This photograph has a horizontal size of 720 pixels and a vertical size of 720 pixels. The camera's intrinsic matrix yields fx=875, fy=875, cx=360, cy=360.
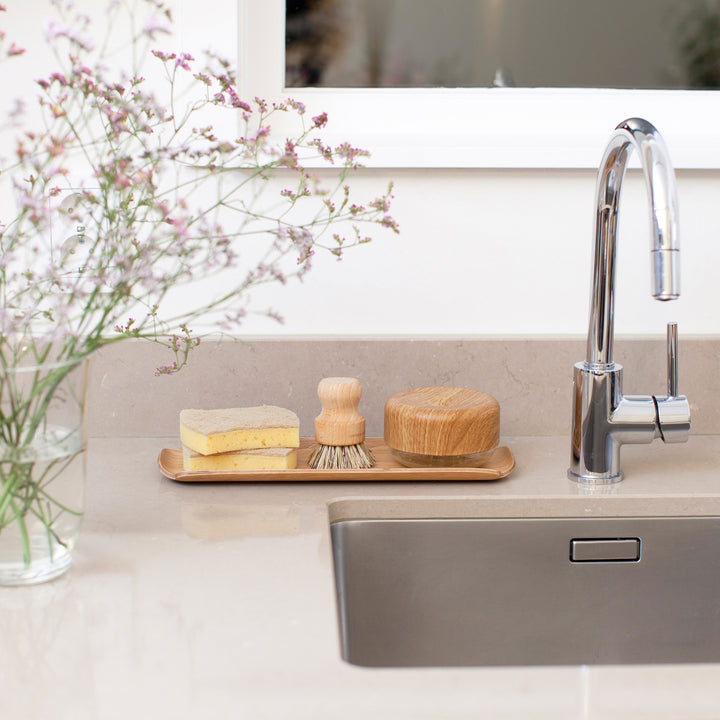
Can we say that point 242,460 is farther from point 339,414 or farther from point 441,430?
point 441,430

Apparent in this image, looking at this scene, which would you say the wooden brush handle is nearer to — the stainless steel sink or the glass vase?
the stainless steel sink

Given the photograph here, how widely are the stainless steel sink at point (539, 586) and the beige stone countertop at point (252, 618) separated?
0.09ft

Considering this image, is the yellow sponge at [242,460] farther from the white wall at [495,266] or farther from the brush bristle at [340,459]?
the white wall at [495,266]

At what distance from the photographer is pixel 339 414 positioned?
1008mm

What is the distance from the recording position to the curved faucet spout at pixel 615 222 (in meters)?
0.84

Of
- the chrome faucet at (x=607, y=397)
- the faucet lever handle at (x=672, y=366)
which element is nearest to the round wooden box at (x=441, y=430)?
the chrome faucet at (x=607, y=397)

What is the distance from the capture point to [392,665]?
0.95m

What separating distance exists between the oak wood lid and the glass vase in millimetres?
375

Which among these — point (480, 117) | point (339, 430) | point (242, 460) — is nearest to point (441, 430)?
point (339, 430)

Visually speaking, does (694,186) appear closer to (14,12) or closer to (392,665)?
(392,665)

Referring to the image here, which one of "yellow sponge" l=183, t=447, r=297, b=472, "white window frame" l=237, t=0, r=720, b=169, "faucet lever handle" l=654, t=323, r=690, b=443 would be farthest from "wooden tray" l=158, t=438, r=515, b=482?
"white window frame" l=237, t=0, r=720, b=169

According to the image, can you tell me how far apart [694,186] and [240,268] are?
63 centimetres

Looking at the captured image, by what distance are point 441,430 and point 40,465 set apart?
442 millimetres

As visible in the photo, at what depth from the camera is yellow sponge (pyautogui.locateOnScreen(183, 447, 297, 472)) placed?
997 mm
